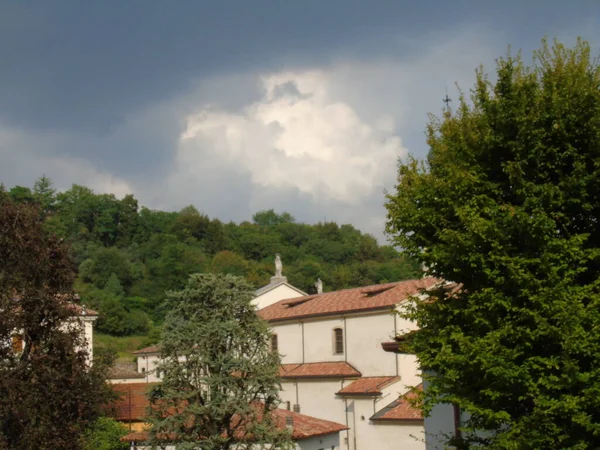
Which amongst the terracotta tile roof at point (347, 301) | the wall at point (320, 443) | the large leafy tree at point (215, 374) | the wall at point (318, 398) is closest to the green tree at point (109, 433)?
the wall at point (318, 398)

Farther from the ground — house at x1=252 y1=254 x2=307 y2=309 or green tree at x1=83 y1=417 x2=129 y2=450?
house at x1=252 y1=254 x2=307 y2=309

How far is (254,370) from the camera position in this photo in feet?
64.3

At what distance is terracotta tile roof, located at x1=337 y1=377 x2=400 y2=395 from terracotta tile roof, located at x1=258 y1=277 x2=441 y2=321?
385 centimetres

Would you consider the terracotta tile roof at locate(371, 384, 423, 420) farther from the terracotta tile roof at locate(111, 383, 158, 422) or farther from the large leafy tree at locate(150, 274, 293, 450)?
the large leafy tree at locate(150, 274, 293, 450)

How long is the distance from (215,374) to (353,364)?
2137 cm

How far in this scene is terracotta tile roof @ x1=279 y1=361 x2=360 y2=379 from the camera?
39156 mm

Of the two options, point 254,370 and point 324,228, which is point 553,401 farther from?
point 324,228

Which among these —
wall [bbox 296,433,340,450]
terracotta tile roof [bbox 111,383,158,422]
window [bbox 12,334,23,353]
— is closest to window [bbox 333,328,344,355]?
terracotta tile roof [bbox 111,383,158,422]

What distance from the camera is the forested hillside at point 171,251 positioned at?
295 feet

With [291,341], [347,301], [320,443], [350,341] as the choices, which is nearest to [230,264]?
[291,341]

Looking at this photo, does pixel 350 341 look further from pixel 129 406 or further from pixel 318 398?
pixel 129 406

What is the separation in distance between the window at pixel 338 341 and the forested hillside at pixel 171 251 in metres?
36.6

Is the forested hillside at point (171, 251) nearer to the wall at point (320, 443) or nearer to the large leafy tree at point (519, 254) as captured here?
the wall at point (320, 443)

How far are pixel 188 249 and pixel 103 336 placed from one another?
23.5 meters
